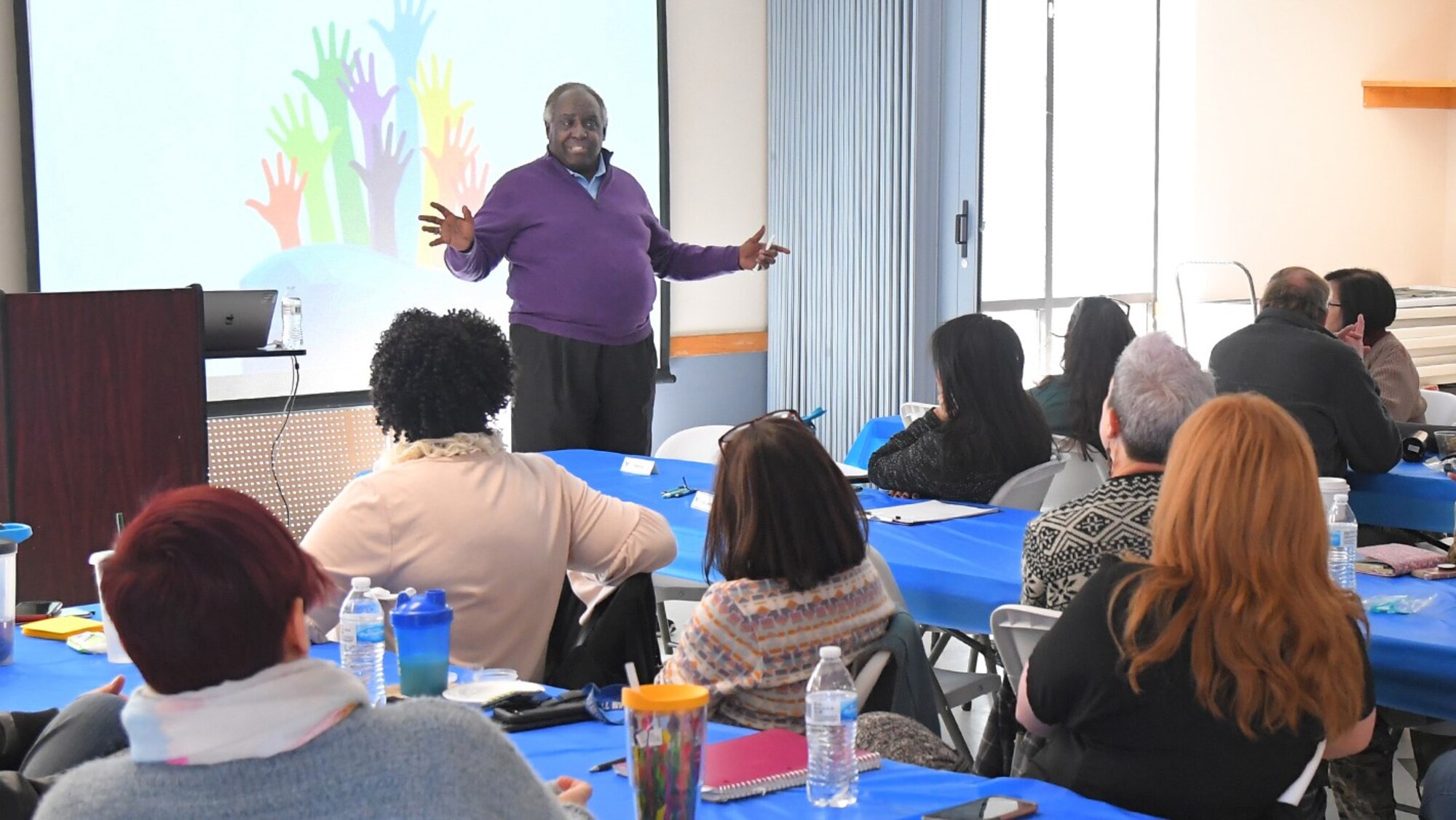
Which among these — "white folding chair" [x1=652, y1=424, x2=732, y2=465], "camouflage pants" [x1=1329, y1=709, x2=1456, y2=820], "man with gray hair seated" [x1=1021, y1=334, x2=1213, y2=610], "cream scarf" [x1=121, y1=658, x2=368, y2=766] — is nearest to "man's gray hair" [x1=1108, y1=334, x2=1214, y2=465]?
"man with gray hair seated" [x1=1021, y1=334, x2=1213, y2=610]

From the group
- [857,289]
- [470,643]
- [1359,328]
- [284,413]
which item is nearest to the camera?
[470,643]

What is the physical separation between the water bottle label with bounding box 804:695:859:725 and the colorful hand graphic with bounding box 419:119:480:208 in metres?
4.71

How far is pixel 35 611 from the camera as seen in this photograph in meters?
2.59

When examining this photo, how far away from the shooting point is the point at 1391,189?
9.75 m

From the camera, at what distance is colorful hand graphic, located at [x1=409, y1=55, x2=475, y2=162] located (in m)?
6.02

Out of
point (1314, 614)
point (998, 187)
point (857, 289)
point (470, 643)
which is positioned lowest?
point (470, 643)

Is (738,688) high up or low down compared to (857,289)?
down

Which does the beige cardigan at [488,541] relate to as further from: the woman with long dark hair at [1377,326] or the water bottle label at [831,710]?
the woman with long dark hair at [1377,326]

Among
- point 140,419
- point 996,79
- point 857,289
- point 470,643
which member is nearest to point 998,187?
point 996,79

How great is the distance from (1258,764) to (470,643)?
4.38 feet

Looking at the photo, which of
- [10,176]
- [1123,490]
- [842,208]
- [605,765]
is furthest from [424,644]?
[842,208]

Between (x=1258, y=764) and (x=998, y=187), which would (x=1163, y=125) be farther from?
(x=1258, y=764)

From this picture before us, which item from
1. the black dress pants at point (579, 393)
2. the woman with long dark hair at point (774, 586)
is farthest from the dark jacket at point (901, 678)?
the black dress pants at point (579, 393)

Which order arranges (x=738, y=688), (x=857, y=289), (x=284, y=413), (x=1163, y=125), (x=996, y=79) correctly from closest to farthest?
(x=738, y=688)
(x=284, y=413)
(x=857, y=289)
(x=996, y=79)
(x=1163, y=125)
